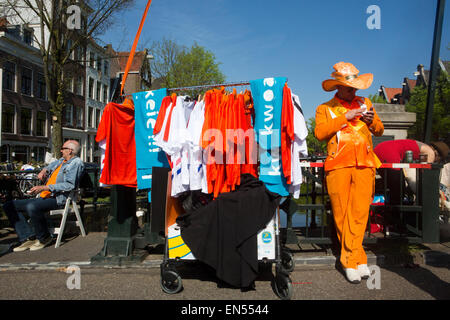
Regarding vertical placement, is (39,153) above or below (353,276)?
above

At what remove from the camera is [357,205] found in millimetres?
3494

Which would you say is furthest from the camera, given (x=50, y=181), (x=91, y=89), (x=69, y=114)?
(x=91, y=89)

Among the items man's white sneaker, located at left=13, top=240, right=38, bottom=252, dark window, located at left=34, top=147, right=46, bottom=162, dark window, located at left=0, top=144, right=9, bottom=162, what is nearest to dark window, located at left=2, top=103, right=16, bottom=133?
dark window, located at left=0, top=144, right=9, bottom=162

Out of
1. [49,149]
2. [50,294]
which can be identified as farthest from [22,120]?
[50,294]

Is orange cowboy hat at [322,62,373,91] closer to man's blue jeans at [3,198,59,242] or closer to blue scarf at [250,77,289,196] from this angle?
blue scarf at [250,77,289,196]

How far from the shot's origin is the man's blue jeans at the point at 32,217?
4980mm

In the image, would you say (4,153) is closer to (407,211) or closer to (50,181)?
(50,181)

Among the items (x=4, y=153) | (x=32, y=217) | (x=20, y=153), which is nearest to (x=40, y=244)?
(x=32, y=217)

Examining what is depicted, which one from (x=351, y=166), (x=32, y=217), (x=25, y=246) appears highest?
(x=351, y=166)

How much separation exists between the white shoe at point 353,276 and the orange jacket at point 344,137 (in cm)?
108

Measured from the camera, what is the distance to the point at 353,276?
338 cm

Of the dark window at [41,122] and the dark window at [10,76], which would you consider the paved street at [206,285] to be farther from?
the dark window at [41,122]

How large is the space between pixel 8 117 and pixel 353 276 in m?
28.7
